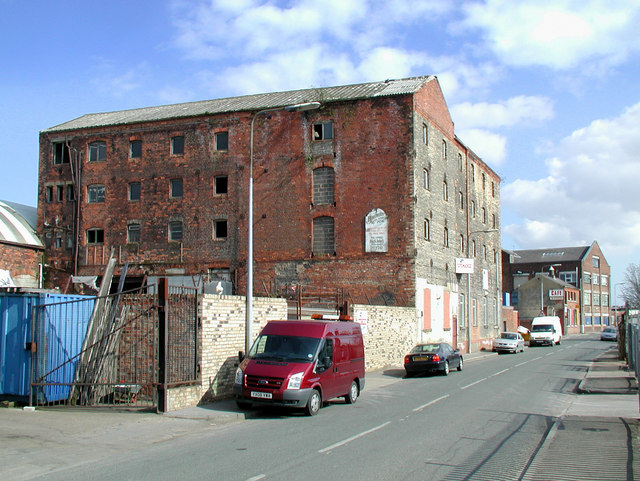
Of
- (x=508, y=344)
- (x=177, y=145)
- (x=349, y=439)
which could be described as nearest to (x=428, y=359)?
(x=349, y=439)

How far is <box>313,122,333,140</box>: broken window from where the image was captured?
124 feet

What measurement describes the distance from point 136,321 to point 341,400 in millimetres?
6216

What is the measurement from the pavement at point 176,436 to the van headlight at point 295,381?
1.35 metres

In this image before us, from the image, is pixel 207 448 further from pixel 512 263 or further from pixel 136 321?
pixel 512 263

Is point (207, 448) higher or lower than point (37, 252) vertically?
lower

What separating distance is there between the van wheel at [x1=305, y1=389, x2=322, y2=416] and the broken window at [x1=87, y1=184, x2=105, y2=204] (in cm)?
3045

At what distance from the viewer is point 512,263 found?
4456 inches

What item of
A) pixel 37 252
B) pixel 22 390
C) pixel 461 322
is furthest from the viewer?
pixel 461 322

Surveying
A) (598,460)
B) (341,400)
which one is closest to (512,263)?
(341,400)

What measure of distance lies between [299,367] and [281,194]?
2385 cm

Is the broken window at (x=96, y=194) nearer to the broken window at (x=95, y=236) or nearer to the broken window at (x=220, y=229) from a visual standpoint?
the broken window at (x=95, y=236)

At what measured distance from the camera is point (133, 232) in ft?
135

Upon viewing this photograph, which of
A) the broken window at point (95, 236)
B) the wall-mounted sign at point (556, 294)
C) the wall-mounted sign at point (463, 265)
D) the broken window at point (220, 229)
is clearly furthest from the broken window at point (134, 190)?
the wall-mounted sign at point (556, 294)

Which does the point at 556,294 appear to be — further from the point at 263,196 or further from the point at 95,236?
the point at 95,236
